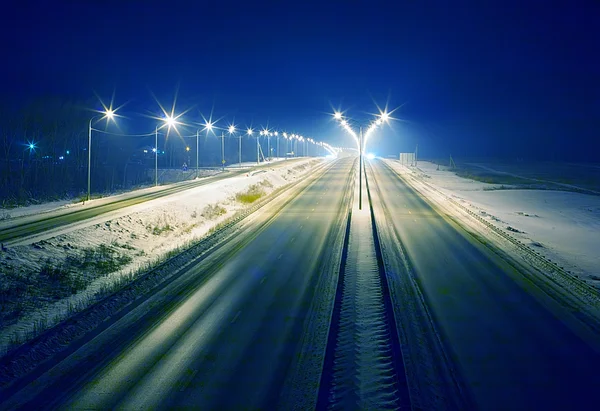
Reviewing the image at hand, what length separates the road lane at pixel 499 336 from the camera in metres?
7.48

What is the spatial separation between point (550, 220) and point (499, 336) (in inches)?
900

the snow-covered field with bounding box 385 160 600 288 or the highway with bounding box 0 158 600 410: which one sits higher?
the snow-covered field with bounding box 385 160 600 288

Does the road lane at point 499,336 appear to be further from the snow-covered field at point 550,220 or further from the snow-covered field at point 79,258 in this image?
the snow-covered field at point 79,258

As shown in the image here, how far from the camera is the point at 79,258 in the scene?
16594 millimetres

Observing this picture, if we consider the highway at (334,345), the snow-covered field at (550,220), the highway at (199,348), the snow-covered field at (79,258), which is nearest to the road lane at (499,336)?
the highway at (334,345)

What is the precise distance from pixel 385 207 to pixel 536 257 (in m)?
17.2

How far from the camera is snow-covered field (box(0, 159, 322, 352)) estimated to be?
453 inches

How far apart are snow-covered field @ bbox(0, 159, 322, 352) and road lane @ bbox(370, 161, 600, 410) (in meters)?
9.28

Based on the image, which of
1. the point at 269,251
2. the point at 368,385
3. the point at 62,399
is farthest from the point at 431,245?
the point at 62,399

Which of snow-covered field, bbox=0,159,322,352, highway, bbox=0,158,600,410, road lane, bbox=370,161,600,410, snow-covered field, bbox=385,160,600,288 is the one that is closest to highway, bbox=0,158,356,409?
highway, bbox=0,158,600,410

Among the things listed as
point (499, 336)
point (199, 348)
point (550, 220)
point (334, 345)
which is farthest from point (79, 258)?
point (550, 220)

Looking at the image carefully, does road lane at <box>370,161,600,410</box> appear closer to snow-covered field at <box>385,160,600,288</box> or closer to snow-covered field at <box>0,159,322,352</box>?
snow-covered field at <box>385,160,600,288</box>

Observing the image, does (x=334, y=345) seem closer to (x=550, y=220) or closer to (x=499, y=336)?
(x=499, y=336)

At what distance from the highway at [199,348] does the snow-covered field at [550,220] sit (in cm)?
973
